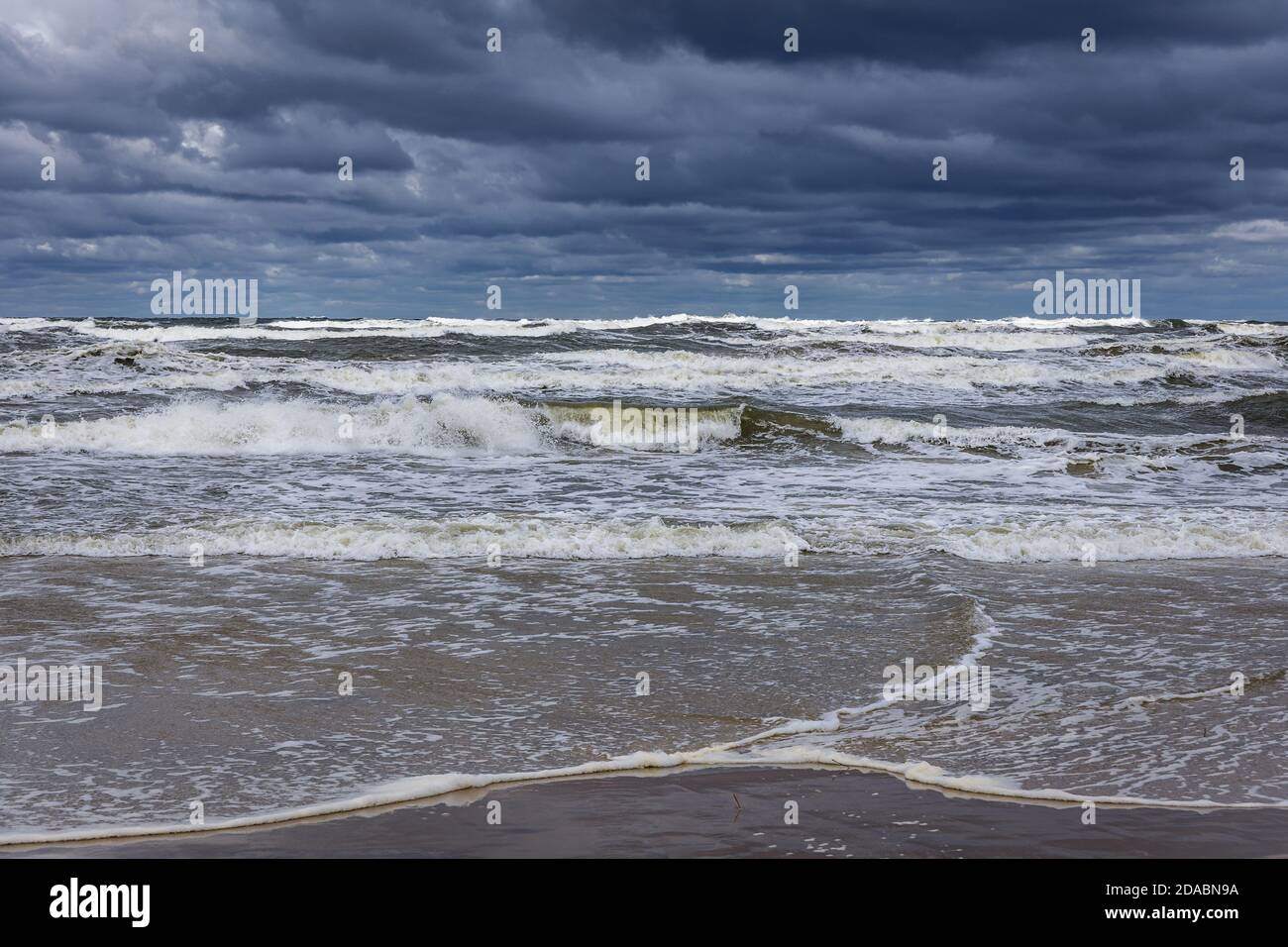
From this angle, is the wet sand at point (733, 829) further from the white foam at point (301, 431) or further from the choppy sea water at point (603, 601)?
the white foam at point (301, 431)

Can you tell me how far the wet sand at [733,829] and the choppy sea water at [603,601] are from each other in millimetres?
179

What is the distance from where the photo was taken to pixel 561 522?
32.1 ft

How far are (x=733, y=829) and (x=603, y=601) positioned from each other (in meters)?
3.74

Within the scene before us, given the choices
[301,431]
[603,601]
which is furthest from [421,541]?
[301,431]

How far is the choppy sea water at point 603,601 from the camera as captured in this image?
14.6ft

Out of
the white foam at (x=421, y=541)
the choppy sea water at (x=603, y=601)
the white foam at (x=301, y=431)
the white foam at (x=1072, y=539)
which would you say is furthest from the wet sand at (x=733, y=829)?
the white foam at (x=301, y=431)

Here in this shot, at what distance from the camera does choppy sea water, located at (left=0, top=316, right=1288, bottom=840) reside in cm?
445

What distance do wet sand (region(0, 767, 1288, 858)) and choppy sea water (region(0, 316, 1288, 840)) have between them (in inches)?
7.0

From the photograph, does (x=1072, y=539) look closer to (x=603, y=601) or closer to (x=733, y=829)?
(x=603, y=601)

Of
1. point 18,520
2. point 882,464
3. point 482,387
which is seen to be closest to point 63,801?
point 18,520

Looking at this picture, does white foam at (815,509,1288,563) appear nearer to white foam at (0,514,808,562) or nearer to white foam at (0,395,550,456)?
white foam at (0,514,808,562)
